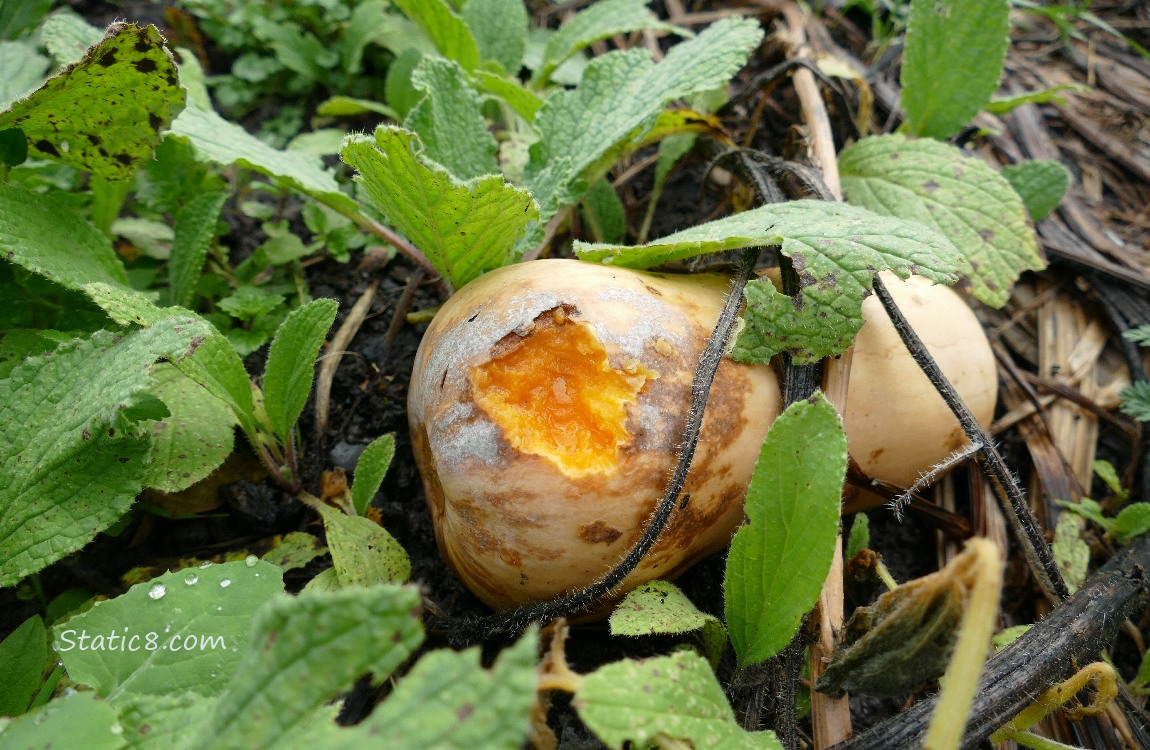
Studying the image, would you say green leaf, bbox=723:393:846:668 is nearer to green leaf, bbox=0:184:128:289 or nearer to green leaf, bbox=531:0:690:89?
green leaf, bbox=0:184:128:289

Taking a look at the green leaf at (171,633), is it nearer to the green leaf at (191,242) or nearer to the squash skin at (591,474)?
the squash skin at (591,474)

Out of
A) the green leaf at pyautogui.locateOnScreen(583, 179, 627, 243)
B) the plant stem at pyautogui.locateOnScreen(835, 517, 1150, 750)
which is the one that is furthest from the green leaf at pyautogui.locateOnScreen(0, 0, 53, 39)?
the plant stem at pyautogui.locateOnScreen(835, 517, 1150, 750)

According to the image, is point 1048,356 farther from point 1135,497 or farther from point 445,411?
point 445,411

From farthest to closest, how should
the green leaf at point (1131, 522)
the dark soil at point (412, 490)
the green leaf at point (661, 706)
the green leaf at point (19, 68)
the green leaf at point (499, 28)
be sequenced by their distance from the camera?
1. the green leaf at point (499, 28)
2. the green leaf at point (19, 68)
3. the green leaf at point (1131, 522)
4. the dark soil at point (412, 490)
5. the green leaf at point (661, 706)

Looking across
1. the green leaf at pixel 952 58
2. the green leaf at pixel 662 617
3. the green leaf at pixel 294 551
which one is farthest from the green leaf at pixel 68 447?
the green leaf at pixel 952 58

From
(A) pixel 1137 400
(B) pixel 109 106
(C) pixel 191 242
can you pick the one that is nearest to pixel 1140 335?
(A) pixel 1137 400

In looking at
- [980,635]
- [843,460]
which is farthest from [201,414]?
[980,635]

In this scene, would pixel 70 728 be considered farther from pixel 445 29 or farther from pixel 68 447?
pixel 445 29
